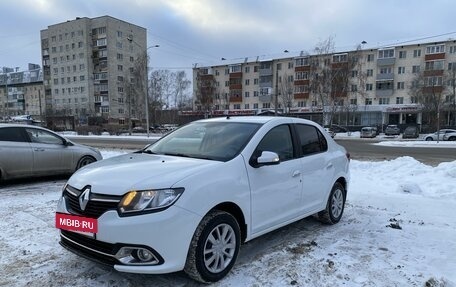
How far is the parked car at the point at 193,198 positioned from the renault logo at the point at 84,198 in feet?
0.04

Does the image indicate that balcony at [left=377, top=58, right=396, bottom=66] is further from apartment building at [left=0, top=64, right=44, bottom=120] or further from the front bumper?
apartment building at [left=0, top=64, right=44, bottom=120]

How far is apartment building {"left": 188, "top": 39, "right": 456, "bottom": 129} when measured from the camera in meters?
57.1

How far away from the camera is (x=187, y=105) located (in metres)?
87.0

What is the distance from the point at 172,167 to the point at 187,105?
8448cm

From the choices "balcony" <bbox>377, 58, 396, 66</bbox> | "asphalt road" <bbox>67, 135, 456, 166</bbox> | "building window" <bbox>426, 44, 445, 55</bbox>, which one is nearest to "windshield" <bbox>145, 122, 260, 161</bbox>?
"asphalt road" <bbox>67, 135, 456, 166</bbox>

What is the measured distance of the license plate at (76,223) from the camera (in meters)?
3.17

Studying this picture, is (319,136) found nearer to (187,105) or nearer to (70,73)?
(187,105)

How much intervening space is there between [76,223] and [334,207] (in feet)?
12.4

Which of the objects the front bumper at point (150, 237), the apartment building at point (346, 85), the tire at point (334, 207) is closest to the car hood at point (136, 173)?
the front bumper at point (150, 237)

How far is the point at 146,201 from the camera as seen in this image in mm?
3111

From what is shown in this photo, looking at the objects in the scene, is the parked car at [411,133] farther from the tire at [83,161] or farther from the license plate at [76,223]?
the license plate at [76,223]

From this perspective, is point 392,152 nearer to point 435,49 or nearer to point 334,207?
point 334,207

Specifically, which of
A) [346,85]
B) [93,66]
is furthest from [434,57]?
[93,66]

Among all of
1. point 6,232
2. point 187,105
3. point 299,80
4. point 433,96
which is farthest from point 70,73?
point 6,232
